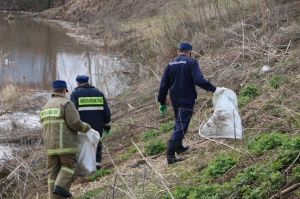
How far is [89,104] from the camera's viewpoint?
25.0ft

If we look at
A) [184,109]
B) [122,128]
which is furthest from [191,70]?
[122,128]

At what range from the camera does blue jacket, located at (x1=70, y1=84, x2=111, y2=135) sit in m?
7.57

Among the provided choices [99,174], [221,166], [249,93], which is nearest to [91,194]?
[99,174]

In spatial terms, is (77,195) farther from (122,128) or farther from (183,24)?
(183,24)

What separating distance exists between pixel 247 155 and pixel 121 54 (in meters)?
18.4

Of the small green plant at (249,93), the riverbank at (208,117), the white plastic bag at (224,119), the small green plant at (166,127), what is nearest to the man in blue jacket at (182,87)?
the white plastic bag at (224,119)

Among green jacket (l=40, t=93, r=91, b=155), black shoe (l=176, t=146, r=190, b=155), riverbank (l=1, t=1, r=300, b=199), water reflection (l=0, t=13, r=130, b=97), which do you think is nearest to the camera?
riverbank (l=1, t=1, r=300, b=199)

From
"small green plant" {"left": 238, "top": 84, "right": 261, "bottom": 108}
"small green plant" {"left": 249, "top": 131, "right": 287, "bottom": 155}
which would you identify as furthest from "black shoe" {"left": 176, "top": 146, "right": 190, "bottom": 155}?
"small green plant" {"left": 238, "top": 84, "right": 261, "bottom": 108}

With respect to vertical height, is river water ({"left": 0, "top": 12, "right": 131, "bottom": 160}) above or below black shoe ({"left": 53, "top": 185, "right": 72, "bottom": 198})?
below

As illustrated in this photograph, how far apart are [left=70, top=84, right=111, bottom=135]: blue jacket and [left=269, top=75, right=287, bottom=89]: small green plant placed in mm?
3314

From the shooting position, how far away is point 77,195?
7293 mm

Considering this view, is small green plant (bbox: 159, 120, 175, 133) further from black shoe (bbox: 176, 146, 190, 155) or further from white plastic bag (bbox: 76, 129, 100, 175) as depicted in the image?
white plastic bag (bbox: 76, 129, 100, 175)

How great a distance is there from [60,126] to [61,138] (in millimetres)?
166

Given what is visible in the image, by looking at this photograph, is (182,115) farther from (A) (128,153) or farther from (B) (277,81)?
(B) (277,81)
